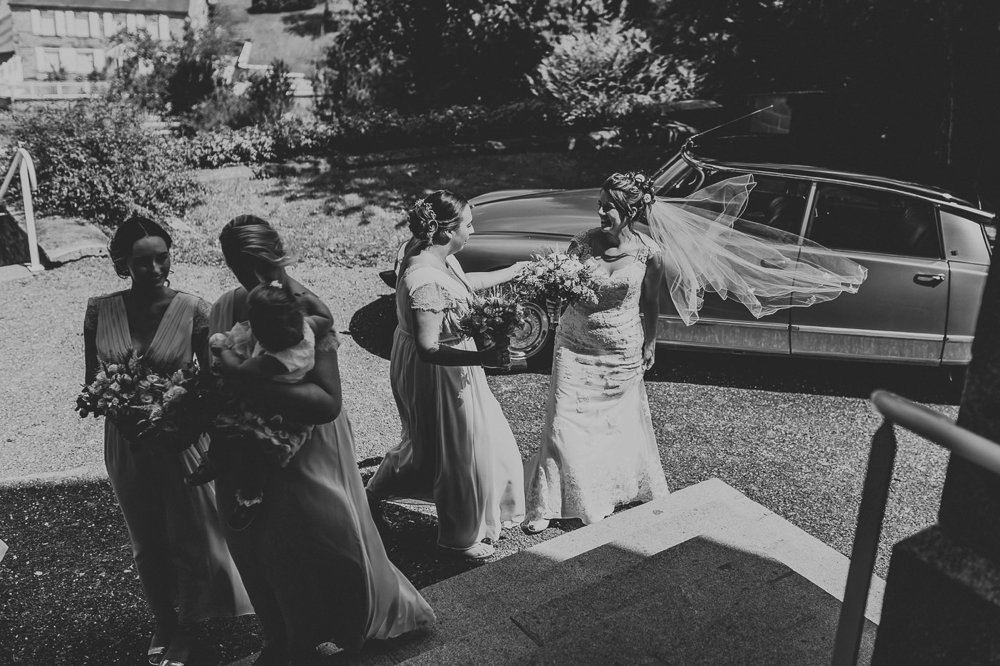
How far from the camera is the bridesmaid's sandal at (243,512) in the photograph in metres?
3.18

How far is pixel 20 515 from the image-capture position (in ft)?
16.8

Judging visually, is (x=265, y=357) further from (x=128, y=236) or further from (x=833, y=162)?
(x=833, y=162)

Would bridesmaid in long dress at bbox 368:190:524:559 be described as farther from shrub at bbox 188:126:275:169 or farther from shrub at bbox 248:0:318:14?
shrub at bbox 248:0:318:14

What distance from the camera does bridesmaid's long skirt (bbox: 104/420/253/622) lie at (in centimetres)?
374

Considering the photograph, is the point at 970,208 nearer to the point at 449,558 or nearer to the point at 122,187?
the point at 449,558

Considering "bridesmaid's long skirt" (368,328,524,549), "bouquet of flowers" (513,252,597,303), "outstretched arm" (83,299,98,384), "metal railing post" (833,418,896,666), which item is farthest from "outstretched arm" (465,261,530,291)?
"metal railing post" (833,418,896,666)

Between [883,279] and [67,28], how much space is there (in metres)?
72.6

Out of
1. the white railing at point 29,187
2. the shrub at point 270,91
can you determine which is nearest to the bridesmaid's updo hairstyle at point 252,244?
the white railing at point 29,187

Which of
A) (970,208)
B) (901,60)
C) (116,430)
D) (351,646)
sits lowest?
(351,646)

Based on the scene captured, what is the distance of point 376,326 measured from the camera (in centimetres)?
816

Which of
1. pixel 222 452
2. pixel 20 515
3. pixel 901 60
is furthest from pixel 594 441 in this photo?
pixel 901 60

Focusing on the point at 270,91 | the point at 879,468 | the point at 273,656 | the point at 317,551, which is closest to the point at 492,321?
the point at 317,551

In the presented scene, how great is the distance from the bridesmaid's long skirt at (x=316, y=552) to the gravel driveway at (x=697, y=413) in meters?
2.53

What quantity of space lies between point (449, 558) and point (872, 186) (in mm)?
4343
